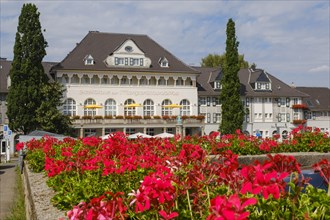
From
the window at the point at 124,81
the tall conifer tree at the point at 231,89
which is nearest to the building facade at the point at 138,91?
the window at the point at 124,81

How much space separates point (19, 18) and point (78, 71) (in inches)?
363

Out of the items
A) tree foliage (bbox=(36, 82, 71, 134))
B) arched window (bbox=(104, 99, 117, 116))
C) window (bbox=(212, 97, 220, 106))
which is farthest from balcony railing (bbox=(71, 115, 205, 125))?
window (bbox=(212, 97, 220, 106))

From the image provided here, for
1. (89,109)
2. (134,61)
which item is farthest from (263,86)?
(89,109)

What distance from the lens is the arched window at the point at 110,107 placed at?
178 feet

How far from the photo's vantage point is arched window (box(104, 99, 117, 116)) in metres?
54.2

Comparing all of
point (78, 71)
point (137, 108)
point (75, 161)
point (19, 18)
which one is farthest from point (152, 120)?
point (75, 161)

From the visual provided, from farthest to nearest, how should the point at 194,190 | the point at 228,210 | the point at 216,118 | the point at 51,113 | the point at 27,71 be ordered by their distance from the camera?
the point at 216,118, the point at 27,71, the point at 51,113, the point at 194,190, the point at 228,210

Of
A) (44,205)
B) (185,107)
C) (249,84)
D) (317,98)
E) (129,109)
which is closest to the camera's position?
(44,205)

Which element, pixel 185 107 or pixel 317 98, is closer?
pixel 185 107

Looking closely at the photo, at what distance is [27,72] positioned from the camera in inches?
1793

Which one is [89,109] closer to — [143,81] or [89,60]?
[89,60]

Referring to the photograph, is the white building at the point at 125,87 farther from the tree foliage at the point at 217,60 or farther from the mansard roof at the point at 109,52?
the tree foliage at the point at 217,60

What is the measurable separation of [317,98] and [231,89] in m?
27.1

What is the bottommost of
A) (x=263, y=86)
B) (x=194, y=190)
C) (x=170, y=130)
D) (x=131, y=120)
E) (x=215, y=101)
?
(x=170, y=130)
